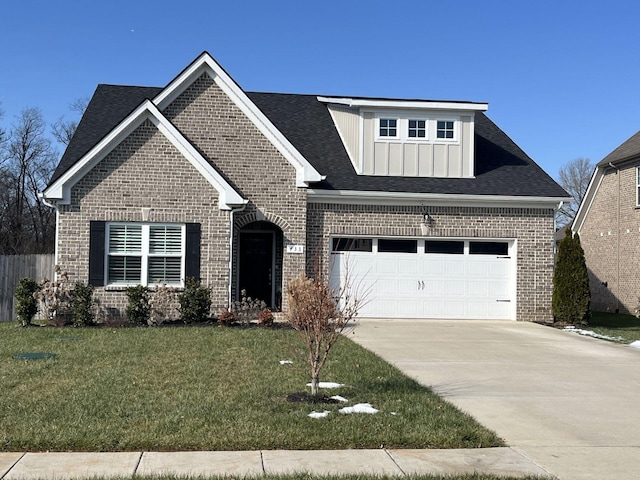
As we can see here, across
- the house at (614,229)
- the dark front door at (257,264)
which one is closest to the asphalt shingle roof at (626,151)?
the house at (614,229)

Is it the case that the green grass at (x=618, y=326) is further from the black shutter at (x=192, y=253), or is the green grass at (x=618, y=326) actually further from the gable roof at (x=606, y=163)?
the black shutter at (x=192, y=253)

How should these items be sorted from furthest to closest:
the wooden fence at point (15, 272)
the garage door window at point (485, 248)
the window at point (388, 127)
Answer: the window at point (388, 127)
the garage door window at point (485, 248)
the wooden fence at point (15, 272)

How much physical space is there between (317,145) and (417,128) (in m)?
3.00

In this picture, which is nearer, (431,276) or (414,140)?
(431,276)

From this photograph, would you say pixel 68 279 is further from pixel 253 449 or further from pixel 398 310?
pixel 253 449

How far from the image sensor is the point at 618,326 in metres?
19.8

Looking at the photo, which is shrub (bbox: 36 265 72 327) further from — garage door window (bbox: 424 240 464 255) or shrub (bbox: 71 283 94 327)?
garage door window (bbox: 424 240 464 255)

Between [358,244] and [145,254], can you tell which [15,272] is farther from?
[358,244]

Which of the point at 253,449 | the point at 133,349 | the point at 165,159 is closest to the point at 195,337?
the point at 133,349

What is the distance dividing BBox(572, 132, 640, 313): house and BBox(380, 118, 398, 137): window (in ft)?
33.4

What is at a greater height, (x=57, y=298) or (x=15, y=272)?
(x=15, y=272)

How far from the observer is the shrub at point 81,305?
15469 millimetres

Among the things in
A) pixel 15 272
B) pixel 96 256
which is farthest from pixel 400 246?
pixel 15 272

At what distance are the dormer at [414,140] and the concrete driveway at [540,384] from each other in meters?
4.72
